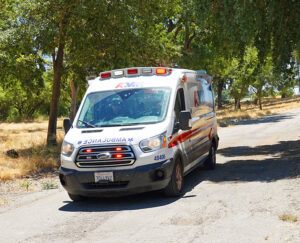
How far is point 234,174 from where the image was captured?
10336 mm

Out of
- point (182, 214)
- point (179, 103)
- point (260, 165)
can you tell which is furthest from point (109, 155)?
point (260, 165)

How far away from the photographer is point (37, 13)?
49.9 feet

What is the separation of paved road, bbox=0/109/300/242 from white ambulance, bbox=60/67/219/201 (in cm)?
45

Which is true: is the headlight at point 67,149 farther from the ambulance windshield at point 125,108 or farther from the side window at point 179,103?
the side window at point 179,103

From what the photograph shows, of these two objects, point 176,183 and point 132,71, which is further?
point 132,71

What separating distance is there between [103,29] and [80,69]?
2647 mm

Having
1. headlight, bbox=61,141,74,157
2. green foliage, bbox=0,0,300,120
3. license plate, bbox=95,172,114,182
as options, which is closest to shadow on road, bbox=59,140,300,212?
license plate, bbox=95,172,114,182

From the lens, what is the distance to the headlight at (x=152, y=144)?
7.46 m

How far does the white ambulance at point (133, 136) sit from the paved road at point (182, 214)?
1.49ft

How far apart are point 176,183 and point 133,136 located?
48.9 inches

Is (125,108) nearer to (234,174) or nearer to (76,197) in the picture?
(76,197)

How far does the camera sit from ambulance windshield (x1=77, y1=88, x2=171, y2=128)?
826 cm

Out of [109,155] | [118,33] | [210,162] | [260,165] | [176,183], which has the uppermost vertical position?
[118,33]

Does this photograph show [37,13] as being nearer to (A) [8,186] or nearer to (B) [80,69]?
(B) [80,69]
